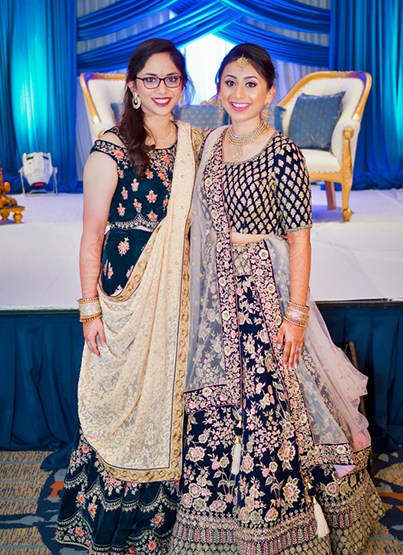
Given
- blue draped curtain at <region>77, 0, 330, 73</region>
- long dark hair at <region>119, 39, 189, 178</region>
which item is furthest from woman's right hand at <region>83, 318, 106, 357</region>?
blue draped curtain at <region>77, 0, 330, 73</region>

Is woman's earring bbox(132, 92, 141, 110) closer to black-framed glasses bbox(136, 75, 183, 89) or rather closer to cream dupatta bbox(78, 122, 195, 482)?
black-framed glasses bbox(136, 75, 183, 89)

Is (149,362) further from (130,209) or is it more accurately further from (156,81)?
(156,81)

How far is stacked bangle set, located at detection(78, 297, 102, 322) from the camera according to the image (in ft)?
5.19

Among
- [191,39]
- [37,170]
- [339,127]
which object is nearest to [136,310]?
[339,127]

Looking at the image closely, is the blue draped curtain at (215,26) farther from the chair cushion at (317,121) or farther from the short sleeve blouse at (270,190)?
the short sleeve blouse at (270,190)

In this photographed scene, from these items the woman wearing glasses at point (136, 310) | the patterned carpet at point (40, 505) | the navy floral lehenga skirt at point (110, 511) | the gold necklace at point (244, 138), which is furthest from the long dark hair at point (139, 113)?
the patterned carpet at point (40, 505)

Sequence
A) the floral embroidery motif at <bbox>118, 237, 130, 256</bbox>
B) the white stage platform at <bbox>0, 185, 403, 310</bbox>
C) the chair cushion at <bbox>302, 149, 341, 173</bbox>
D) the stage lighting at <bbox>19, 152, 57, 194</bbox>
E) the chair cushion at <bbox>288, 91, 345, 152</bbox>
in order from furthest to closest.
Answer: the stage lighting at <bbox>19, 152, 57, 194</bbox> → the chair cushion at <bbox>288, 91, 345, 152</bbox> → the chair cushion at <bbox>302, 149, 341, 173</bbox> → the white stage platform at <bbox>0, 185, 403, 310</bbox> → the floral embroidery motif at <bbox>118, 237, 130, 256</bbox>

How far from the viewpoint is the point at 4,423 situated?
2.27m

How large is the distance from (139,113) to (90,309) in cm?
55

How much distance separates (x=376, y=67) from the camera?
5.96 m

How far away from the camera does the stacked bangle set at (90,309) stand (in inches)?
62.3

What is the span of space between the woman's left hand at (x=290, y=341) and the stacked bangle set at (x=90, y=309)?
1.65 feet

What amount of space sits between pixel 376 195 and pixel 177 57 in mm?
4257

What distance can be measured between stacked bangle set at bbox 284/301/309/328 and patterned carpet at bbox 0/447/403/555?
0.73 m
